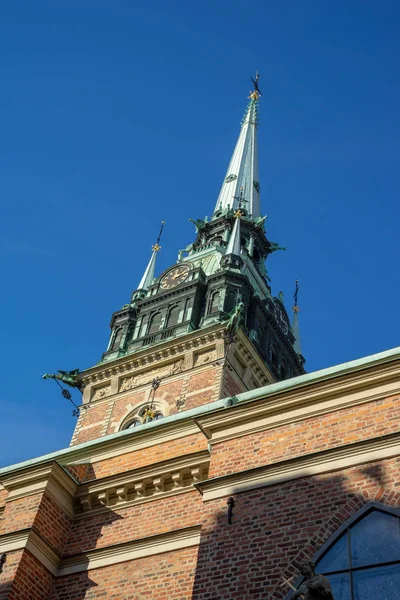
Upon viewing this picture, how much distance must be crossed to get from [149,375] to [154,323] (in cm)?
474

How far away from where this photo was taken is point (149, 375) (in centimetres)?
3922

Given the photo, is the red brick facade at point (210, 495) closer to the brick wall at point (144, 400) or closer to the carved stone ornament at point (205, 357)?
the brick wall at point (144, 400)

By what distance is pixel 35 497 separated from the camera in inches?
630

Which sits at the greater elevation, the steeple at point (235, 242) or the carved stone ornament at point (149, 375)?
the steeple at point (235, 242)

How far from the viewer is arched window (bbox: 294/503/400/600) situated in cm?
1107

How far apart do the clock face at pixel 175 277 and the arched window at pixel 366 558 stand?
3422 centimetres

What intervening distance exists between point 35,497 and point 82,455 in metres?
1.80

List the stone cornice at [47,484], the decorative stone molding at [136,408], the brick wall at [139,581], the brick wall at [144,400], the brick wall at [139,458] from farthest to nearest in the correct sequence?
1. the decorative stone molding at [136,408]
2. the brick wall at [144,400]
3. the stone cornice at [47,484]
4. the brick wall at [139,458]
5. the brick wall at [139,581]

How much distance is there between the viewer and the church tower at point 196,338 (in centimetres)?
3716

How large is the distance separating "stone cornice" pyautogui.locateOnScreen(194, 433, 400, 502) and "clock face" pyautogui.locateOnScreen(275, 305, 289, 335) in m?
32.8

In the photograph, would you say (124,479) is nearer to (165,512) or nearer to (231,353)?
(165,512)

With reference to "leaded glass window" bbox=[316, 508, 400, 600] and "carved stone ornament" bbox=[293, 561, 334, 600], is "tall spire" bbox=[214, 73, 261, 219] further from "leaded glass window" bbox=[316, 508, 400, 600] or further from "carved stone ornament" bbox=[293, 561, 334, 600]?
"carved stone ornament" bbox=[293, 561, 334, 600]

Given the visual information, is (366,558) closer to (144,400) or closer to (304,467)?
(304,467)

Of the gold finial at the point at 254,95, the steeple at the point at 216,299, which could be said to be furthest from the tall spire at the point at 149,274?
the gold finial at the point at 254,95
